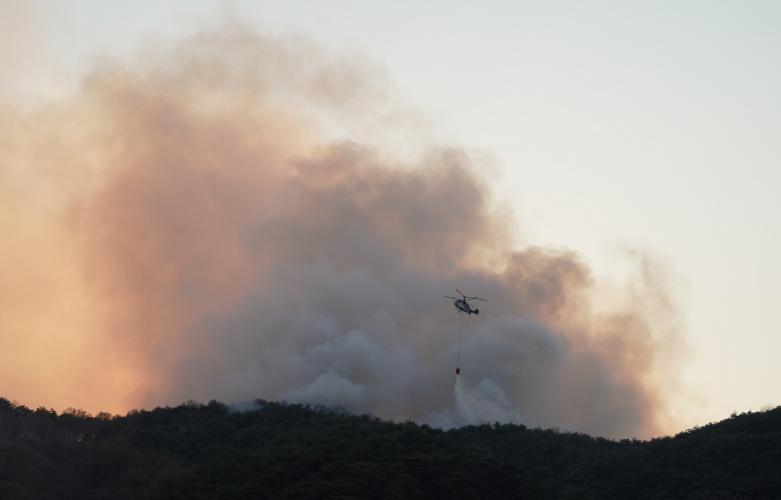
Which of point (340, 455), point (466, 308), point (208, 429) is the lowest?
point (340, 455)

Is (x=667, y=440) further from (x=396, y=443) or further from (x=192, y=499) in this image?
(x=192, y=499)

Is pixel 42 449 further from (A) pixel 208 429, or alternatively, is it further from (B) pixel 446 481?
(B) pixel 446 481

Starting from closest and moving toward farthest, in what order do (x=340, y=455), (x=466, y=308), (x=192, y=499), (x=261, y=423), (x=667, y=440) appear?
(x=192, y=499) < (x=340, y=455) < (x=667, y=440) < (x=261, y=423) < (x=466, y=308)

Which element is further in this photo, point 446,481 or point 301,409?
point 301,409

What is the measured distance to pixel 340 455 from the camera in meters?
123

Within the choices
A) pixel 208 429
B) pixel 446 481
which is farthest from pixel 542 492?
pixel 208 429

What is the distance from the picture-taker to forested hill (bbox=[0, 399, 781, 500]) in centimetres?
11694

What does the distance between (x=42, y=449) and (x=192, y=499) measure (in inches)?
987

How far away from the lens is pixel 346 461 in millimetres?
120938

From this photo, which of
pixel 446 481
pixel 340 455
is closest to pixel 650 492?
pixel 446 481

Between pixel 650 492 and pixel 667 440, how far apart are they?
58.4ft

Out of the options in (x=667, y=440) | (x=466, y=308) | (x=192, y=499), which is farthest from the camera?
(x=466, y=308)

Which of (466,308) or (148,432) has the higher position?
(466,308)

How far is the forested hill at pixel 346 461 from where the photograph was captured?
117m
